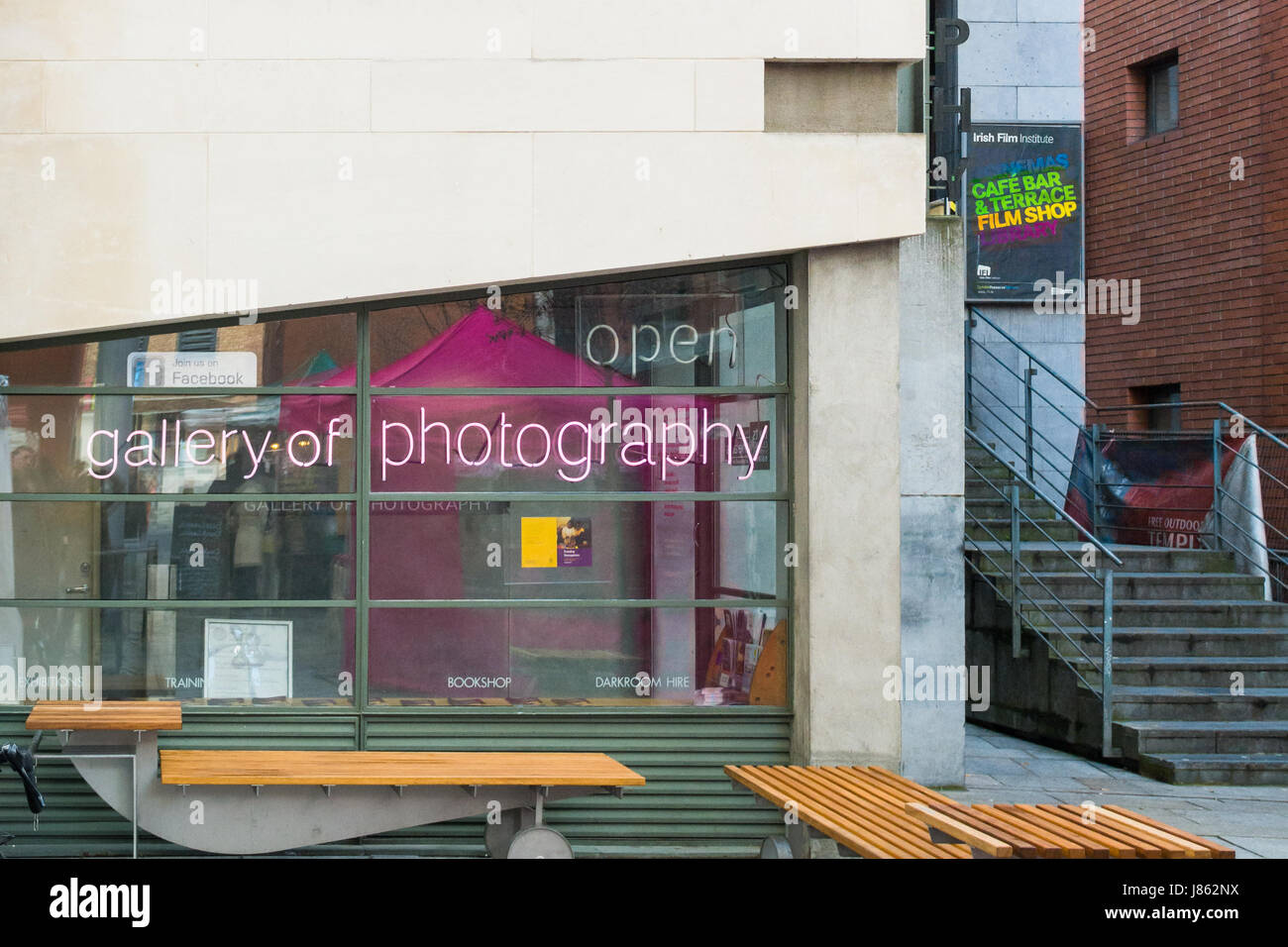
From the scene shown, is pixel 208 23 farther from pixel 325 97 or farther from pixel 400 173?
pixel 400 173

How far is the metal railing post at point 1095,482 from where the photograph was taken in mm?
12969

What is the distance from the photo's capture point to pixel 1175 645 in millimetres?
10836

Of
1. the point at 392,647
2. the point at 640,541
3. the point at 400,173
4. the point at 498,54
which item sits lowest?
the point at 392,647

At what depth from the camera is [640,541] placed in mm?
8281

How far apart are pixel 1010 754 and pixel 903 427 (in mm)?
3080

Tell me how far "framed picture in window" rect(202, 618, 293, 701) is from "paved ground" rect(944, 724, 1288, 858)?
4.08 m

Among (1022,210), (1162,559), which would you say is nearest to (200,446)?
(1162,559)


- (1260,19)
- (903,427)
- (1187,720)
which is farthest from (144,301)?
(1260,19)

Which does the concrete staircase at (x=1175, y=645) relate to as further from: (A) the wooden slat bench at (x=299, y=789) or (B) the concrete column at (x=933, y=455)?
(A) the wooden slat bench at (x=299, y=789)

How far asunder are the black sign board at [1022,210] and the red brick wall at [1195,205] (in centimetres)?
330

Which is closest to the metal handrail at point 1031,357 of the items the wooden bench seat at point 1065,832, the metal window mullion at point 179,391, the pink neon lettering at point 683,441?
the pink neon lettering at point 683,441

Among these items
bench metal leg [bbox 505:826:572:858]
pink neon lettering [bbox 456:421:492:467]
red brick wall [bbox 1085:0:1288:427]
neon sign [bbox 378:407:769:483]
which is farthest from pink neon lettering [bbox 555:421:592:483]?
A: red brick wall [bbox 1085:0:1288:427]

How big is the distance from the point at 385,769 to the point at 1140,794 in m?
4.92

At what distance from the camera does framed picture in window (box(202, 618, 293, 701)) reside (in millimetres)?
8047
